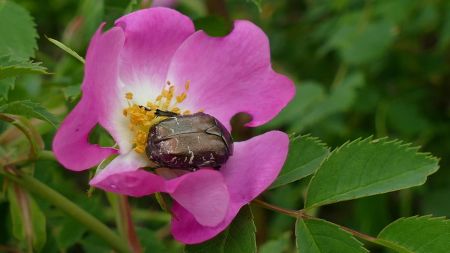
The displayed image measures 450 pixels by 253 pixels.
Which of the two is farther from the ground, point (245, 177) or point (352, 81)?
point (245, 177)

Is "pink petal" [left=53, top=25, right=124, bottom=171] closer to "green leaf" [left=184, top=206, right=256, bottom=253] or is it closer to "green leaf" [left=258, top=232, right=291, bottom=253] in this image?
"green leaf" [left=184, top=206, right=256, bottom=253]

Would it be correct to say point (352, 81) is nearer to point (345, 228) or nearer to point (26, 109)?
point (345, 228)

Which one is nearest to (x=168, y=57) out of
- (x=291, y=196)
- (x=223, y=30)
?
(x=223, y=30)

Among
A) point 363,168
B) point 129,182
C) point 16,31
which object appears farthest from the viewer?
point 16,31

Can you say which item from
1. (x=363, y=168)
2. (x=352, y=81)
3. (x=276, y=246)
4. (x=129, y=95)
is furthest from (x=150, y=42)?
(x=352, y=81)

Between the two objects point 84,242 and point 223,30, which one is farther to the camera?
point 84,242

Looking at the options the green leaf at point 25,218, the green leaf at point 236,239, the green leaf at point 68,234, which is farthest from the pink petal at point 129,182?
the green leaf at point 68,234

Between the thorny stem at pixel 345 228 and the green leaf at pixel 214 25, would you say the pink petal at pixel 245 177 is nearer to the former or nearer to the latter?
the thorny stem at pixel 345 228

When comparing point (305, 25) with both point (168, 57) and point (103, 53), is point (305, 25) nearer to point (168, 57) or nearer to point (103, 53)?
point (168, 57)
